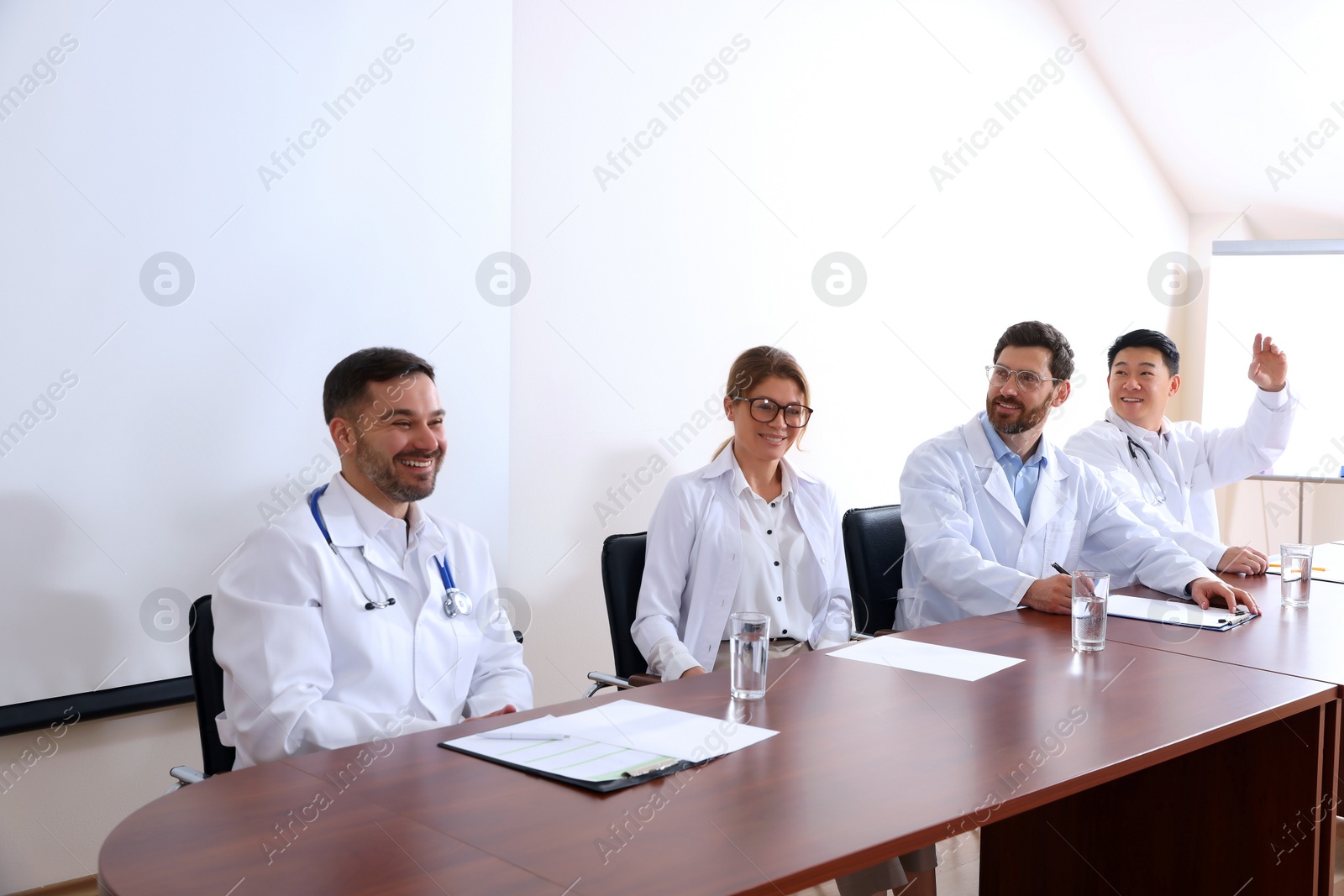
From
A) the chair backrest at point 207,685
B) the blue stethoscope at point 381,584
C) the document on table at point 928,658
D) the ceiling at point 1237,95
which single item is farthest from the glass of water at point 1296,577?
the ceiling at point 1237,95

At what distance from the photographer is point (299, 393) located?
2.63 meters

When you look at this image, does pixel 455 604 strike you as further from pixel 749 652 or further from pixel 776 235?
pixel 776 235

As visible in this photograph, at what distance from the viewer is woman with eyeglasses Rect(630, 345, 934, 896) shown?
8.41 feet

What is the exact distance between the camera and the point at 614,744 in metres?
1.48

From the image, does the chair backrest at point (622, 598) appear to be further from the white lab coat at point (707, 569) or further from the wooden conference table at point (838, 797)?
the wooden conference table at point (838, 797)

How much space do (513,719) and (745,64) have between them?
285 cm


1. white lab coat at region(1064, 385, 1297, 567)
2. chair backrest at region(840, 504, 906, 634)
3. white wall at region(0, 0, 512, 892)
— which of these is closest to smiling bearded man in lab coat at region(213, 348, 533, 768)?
white wall at region(0, 0, 512, 892)

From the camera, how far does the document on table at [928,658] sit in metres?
1.91

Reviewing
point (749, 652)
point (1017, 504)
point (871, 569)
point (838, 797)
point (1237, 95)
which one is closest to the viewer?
point (838, 797)

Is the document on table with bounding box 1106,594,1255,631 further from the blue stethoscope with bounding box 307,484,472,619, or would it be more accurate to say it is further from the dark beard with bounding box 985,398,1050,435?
the blue stethoscope with bounding box 307,484,472,619

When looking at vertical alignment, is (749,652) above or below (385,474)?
below

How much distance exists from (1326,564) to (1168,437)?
670 mm

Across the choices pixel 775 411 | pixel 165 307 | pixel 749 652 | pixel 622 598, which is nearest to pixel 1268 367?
pixel 775 411

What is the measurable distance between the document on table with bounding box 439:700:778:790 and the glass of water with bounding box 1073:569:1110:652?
0.80m
